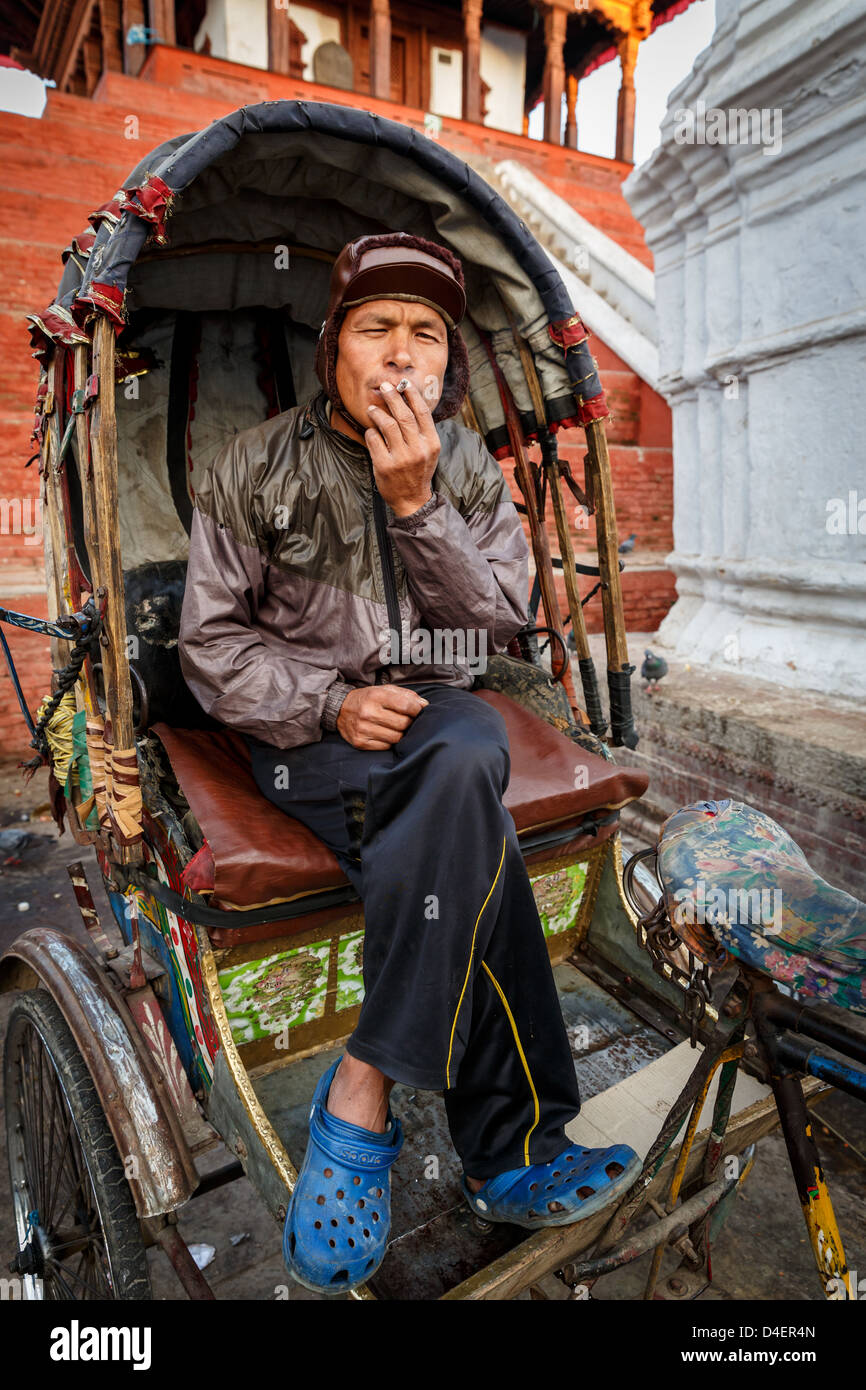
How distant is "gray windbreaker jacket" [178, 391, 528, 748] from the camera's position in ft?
5.77

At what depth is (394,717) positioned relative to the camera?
168cm

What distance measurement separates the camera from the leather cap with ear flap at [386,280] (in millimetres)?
1765

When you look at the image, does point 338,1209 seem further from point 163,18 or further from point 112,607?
point 163,18

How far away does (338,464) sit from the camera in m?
1.92

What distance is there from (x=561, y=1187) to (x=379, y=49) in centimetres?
1304

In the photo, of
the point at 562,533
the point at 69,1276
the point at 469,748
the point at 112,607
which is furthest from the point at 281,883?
the point at 562,533

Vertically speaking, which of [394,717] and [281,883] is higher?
[394,717]

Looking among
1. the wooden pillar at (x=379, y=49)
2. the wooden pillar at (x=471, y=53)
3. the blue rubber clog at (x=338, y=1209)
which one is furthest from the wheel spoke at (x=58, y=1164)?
the wooden pillar at (x=471, y=53)

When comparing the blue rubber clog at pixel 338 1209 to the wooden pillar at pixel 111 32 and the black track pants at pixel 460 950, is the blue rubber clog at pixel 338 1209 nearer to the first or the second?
the black track pants at pixel 460 950

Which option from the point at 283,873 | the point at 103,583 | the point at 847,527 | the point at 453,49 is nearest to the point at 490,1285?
the point at 283,873

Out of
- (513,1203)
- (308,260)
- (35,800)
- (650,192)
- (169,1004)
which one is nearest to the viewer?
(513,1203)

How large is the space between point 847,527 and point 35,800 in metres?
4.76
